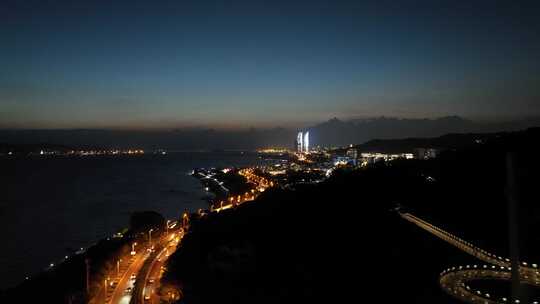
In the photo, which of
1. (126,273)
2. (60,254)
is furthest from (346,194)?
(60,254)

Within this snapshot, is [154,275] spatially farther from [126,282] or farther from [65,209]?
[65,209]

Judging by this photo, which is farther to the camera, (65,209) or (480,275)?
(65,209)

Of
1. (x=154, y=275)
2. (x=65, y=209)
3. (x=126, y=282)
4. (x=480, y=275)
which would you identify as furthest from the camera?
(x=65, y=209)

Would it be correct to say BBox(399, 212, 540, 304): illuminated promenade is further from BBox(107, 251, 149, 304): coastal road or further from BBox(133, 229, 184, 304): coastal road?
BBox(107, 251, 149, 304): coastal road

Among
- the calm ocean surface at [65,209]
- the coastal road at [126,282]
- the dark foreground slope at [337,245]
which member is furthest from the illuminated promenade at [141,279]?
the calm ocean surface at [65,209]

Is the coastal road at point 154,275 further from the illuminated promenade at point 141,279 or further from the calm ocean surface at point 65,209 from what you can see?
the calm ocean surface at point 65,209

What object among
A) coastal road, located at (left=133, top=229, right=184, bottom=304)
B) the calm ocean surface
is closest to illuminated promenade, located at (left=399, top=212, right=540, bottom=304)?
coastal road, located at (left=133, top=229, right=184, bottom=304)

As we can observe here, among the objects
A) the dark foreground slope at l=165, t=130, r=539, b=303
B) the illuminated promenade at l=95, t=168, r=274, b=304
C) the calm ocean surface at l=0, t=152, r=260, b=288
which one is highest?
the dark foreground slope at l=165, t=130, r=539, b=303

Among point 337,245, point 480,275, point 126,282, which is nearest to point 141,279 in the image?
point 126,282
